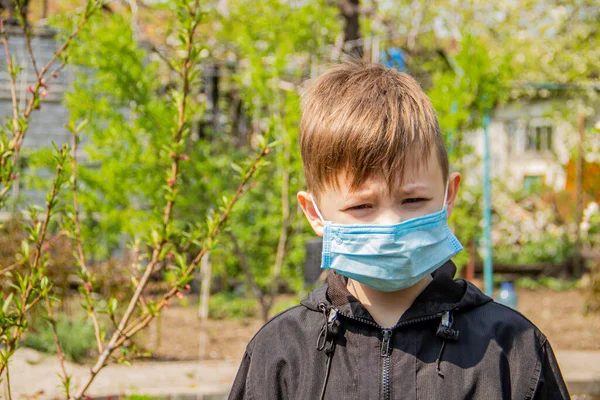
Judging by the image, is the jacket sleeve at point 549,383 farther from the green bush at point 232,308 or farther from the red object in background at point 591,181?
the red object in background at point 591,181

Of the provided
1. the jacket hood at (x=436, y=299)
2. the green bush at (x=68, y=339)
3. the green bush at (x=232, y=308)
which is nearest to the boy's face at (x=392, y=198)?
the jacket hood at (x=436, y=299)

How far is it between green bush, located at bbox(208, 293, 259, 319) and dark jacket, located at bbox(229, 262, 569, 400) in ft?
23.4

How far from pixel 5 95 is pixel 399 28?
6501 mm

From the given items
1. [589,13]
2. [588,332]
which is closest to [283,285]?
[588,332]

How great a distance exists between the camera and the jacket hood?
1.82 metres

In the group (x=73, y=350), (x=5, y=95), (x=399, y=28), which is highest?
(x=399, y=28)

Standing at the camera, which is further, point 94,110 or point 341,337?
point 94,110

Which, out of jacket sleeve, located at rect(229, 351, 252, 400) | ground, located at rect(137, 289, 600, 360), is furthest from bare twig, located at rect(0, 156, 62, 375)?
ground, located at rect(137, 289, 600, 360)

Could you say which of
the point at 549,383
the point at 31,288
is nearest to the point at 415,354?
the point at 549,383

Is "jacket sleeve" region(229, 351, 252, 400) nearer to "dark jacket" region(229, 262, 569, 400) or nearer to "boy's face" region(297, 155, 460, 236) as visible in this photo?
"dark jacket" region(229, 262, 569, 400)

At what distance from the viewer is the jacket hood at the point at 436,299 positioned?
182 centimetres

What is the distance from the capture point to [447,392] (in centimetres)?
174

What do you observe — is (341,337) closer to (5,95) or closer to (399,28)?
(5,95)

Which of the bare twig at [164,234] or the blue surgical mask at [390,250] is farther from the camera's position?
the bare twig at [164,234]
